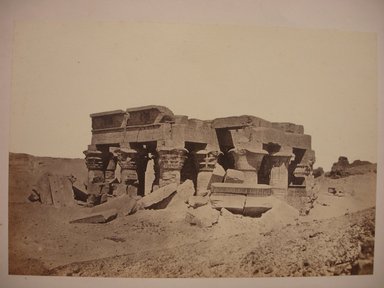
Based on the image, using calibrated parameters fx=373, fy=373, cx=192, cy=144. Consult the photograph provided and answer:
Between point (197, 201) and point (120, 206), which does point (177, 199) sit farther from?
point (120, 206)

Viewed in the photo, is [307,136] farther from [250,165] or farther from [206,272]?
[206,272]

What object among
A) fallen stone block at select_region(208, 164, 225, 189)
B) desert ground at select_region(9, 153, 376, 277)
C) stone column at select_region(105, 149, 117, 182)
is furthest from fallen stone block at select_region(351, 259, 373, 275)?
stone column at select_region(105, 149, 117, 182)

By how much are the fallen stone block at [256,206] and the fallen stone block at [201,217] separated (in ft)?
1.25

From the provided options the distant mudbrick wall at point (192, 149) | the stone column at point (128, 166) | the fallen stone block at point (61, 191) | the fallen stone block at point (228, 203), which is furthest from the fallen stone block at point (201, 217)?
the fallen stone block at point (61, 191)

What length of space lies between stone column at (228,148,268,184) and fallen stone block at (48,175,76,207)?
181 cm

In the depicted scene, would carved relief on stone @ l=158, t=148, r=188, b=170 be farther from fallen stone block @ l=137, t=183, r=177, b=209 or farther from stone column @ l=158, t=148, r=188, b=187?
fallen stone block @ l=137, t=183, r=177, b=209

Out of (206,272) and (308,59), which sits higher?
(308,59)

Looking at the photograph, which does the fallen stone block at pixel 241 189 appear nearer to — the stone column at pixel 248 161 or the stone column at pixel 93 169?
the stone column at pixel 248 161

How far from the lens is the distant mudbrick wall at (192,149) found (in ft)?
13.3

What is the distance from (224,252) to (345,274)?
140cm

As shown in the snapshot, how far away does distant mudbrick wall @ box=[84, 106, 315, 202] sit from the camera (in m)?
4.05

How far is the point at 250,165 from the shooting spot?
13.7 feet

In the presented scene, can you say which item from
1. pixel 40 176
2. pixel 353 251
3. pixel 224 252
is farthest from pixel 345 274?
pixel 40 176

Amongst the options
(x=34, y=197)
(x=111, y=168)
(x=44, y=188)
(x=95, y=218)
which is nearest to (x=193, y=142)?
(x=111, y=168)
